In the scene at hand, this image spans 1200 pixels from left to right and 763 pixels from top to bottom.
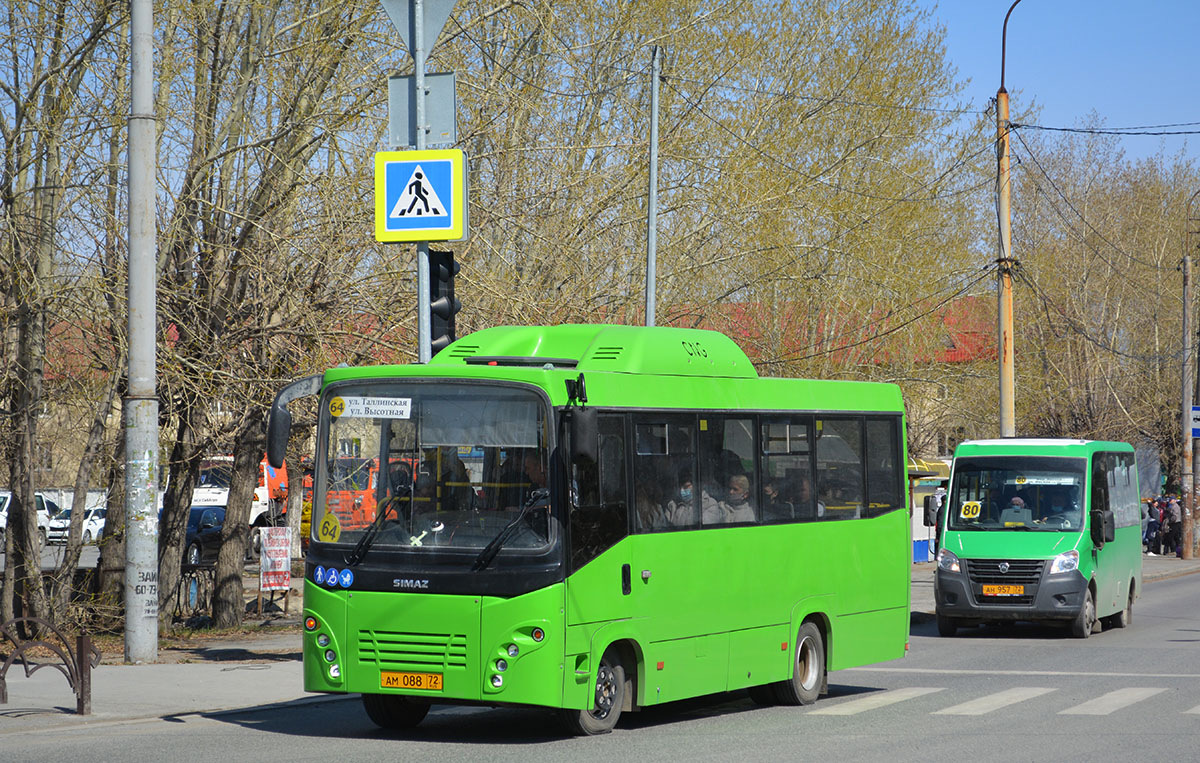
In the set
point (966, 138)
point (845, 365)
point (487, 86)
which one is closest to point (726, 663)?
point (487, 86)

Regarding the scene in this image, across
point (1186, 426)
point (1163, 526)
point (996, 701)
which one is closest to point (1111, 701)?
point (996, 701)

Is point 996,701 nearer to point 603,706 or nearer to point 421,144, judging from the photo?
point 603,706

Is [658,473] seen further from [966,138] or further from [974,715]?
[966,138]

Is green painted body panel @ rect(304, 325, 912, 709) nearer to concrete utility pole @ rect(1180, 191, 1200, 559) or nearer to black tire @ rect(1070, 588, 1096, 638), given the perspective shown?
black tire @ rect(1070, 588, 1096, 638)

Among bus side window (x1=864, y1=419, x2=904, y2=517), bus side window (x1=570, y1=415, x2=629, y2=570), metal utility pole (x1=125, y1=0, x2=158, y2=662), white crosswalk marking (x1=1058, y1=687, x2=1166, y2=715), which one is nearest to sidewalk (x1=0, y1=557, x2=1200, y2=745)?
metal utility pole (x1=125, y1=0, x2=158, y2=662)

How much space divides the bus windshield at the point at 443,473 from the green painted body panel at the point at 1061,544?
11382 millimetres

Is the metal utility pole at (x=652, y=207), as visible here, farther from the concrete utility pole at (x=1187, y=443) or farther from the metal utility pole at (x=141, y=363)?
the concrete utility pole at (x=1187, y=443)

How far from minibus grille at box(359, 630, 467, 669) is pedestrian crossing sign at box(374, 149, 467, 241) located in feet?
13.5

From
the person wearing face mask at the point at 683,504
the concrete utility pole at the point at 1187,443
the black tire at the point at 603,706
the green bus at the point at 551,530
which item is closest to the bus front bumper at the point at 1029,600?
the green bus at the point at 551,530

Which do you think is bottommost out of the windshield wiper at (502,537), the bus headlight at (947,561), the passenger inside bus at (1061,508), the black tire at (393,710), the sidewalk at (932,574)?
the sidewalk at (932,574)

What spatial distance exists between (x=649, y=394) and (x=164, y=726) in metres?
4.29

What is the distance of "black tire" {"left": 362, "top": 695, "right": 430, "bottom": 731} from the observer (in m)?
11.0

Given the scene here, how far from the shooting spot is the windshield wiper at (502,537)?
32.7ft

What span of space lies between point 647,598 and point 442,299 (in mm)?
3950
